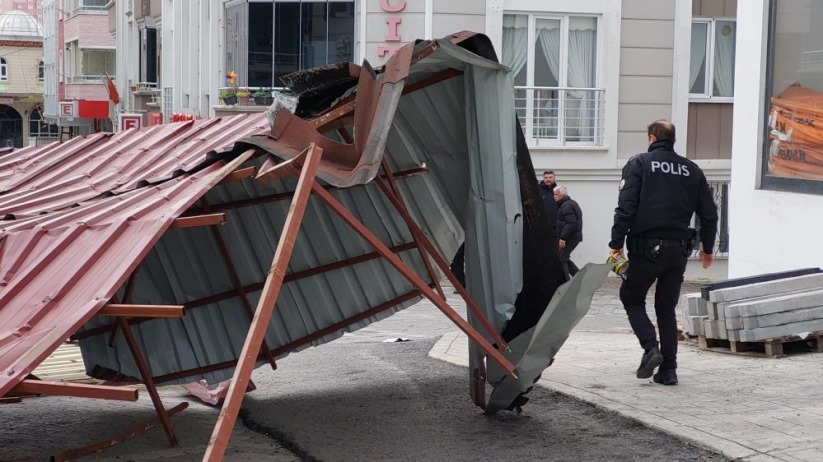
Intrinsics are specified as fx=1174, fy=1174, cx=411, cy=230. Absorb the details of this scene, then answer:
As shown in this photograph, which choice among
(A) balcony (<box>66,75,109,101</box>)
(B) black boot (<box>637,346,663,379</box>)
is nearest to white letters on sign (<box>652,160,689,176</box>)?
(B) black boot (<box>637,346,663,379</box>)

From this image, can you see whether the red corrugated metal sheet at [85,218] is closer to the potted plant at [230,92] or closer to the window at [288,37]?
the window at [288,37]

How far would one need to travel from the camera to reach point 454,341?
468 inches

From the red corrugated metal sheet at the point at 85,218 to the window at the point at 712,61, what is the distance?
50.5 feet

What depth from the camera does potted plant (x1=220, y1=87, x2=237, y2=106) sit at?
949 inches

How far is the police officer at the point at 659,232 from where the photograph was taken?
839cm

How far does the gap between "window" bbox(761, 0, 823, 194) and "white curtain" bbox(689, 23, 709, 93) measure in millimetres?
10687

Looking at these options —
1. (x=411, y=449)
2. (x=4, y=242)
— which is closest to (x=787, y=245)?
(x=411, y=449)

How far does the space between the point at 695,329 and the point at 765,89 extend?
3.15 meters

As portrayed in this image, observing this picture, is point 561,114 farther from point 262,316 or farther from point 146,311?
point 146,311

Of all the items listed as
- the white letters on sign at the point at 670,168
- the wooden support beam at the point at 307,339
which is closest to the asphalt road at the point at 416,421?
the wooden support beam at the point at 307,339

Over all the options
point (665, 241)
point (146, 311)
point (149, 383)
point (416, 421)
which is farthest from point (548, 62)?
point (146, 311)

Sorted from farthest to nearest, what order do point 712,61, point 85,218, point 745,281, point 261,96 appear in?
1. point 261,96
2. point 712,61
3. point 745,281
4. point 85,218

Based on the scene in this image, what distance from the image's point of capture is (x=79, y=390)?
215 inches

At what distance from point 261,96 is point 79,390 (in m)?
18.8
